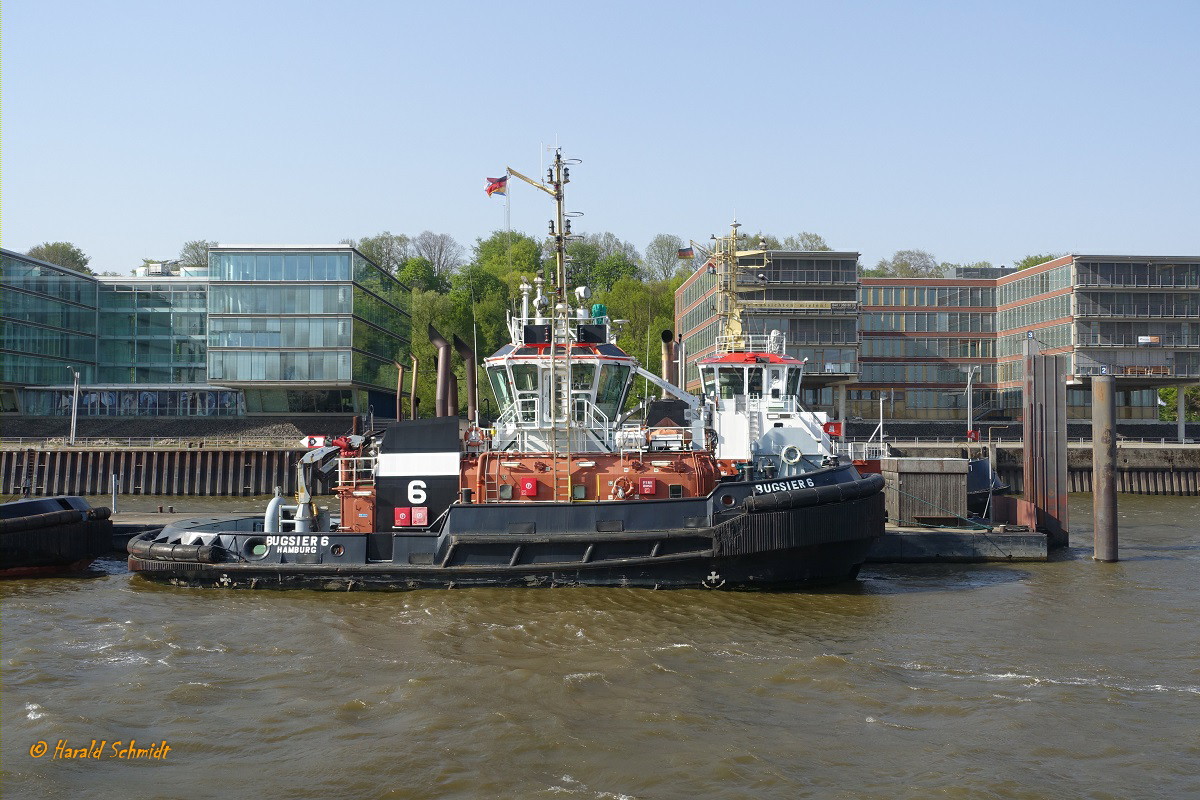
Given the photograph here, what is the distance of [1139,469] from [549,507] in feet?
101

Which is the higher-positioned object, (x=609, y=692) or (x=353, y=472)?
(x=353, y=472)

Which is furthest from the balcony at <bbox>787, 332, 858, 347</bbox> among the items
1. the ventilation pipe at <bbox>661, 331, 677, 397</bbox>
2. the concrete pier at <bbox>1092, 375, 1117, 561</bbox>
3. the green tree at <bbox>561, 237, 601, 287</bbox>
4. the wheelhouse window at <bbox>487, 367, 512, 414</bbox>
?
the wheelhouse window at <bbox>487, 367, 512, 414</bbox>

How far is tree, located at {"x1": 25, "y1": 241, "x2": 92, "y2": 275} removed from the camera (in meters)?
77.0

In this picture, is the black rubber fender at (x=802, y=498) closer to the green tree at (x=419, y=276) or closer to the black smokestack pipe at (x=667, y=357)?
the black smokestack pipe at (x=667, y=357)

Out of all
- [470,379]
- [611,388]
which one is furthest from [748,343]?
[470,379]

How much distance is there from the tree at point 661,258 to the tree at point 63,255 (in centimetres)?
4639

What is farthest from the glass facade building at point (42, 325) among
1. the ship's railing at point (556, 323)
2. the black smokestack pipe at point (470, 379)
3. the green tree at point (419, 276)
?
the ship's railing at point (556, 323)

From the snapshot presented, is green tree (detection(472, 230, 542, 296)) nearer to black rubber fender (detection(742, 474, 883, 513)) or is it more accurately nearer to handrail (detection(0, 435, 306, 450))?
handrail (detection(0, 435, 306, 450))

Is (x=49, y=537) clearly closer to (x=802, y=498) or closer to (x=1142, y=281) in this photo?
(x=802, y=498)

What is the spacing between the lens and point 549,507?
14.8 m

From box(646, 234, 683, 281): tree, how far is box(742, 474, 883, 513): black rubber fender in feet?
212

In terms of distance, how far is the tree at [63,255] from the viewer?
77000 millimetres

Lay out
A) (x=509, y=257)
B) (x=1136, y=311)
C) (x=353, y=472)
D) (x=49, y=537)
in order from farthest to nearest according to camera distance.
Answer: (x=509, y=257)
(x=1136, y=311)
(x=49, y=537)
(x=353, y=472)

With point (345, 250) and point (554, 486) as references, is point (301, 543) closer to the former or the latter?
point (554, 486)
